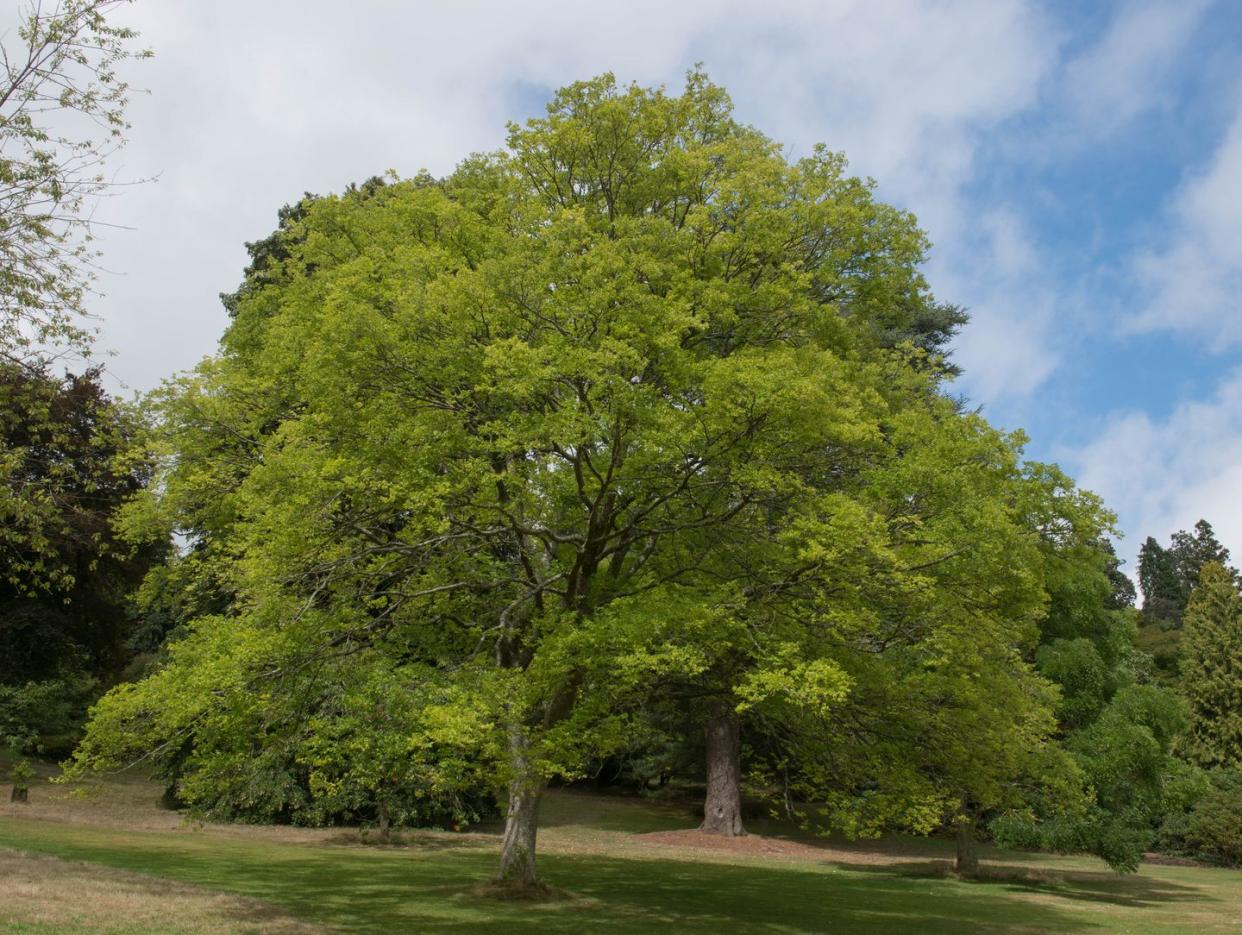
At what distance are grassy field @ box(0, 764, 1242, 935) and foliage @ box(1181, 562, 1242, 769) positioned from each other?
11.9 m

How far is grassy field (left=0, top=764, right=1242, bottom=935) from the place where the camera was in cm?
1204

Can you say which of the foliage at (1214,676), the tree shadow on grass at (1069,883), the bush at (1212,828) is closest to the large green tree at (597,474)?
the tree shadow on grass at (1069,883)

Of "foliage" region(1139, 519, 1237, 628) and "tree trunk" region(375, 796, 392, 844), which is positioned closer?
"tree trunk" region(375, 796, 392, 844)

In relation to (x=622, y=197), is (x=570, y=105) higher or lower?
higher

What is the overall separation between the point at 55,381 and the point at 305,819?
61.9 ft

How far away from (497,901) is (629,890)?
12.7 feet

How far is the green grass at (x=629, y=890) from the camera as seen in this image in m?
13.7

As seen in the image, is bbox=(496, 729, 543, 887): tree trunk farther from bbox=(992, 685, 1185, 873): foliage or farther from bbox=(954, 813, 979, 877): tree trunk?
bbox=(954, 813, 979, 877): tree trunk

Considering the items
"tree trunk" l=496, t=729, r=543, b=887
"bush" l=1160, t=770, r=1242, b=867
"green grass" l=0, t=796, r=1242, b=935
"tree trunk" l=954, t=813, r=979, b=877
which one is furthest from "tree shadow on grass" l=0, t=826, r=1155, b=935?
"bush" l=1160, t=770, r=1242, b=867

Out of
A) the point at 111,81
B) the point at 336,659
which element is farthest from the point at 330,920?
the point at 111,81

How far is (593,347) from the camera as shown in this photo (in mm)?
11914

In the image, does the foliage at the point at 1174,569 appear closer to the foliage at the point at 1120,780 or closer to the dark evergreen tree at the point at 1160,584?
the dark evergreen tree at the point at 1160,584

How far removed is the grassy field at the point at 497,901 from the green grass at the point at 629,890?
67 mm

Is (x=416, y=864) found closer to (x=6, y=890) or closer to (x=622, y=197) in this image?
(x=6, y=890)
